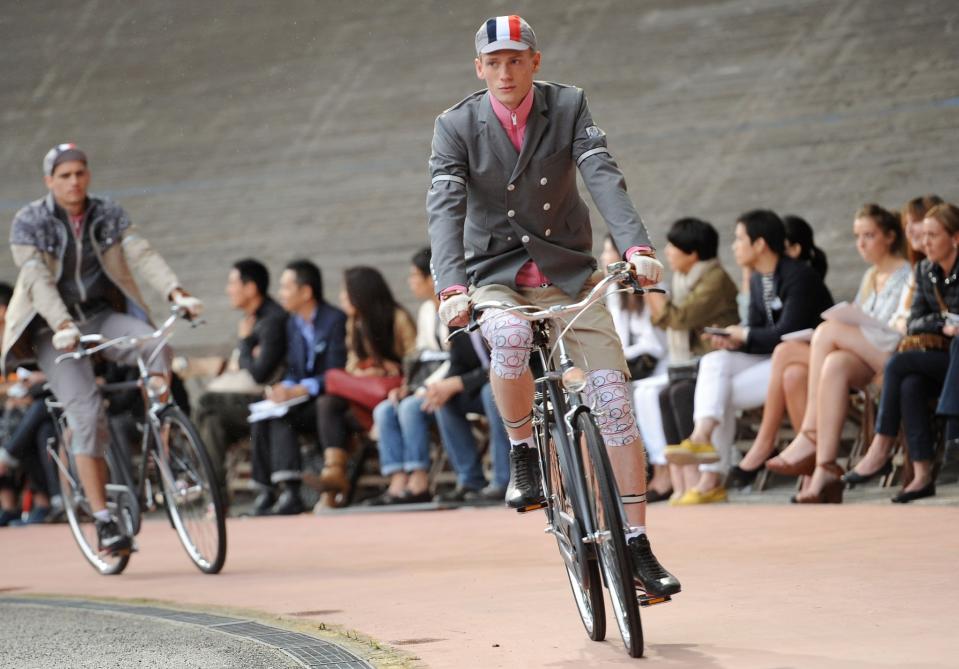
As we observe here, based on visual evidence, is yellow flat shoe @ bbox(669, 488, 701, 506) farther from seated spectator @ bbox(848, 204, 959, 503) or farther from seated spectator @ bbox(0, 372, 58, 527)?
seated spectator @ bbox(0, 372, 58, 527)

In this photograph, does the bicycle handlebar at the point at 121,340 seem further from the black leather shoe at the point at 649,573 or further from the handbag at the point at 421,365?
the handbag at the point at 421,365

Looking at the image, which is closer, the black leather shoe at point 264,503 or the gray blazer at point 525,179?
the gray blazer at point 525,179

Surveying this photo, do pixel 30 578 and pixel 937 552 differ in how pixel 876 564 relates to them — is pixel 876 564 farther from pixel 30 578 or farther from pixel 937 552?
pixel 30 578

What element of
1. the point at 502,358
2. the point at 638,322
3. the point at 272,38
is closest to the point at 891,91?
the point at 638,322

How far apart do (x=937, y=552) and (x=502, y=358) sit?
198cm

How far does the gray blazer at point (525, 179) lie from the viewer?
4035 mm

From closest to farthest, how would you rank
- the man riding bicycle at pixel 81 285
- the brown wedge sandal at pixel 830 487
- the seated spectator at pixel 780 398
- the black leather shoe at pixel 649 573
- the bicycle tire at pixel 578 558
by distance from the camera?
the black leather shoe at pixel 649 573 < the bicycle tire at pixel 578 558 < the man riding bicycle at pixel 81 285 < the brown wedge sandal at pixel 830 487 < the seated spectator at pixel 780 398

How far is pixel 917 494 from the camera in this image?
22.5 feet

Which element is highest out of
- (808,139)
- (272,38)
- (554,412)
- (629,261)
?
(272,38)

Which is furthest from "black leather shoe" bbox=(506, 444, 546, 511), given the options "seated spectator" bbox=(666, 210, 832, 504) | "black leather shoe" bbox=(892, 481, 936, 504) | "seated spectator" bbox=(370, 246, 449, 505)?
"seated spectator" bbox=(370, 246, 449, 505)

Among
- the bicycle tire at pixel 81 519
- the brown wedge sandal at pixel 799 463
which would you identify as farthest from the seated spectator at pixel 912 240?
the bicycle tire at pixel 81 519

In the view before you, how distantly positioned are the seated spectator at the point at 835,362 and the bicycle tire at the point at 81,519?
311 centimetres

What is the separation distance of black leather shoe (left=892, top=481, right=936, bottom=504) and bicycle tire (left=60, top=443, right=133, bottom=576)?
3.41 meters

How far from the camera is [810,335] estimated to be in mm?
7609
